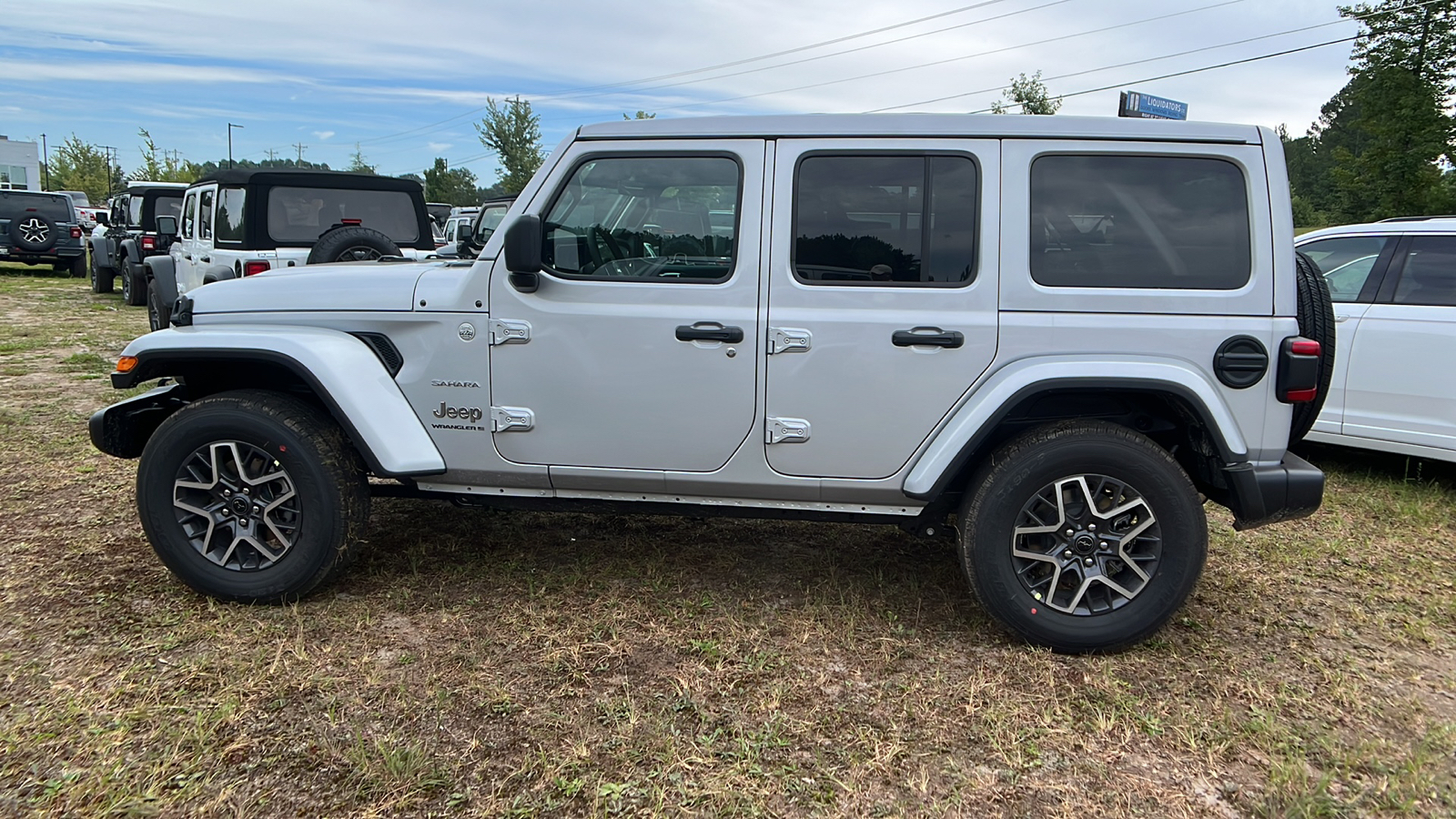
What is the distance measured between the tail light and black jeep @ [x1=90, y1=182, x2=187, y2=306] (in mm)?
12776

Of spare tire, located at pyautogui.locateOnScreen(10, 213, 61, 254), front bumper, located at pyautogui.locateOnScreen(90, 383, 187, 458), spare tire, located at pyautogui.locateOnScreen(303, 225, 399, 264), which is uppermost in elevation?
spare tire, located at pyautogui.locateOnScreen(10, 213, 61, 254)

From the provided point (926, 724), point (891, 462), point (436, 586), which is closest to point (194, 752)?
point (436, 586)

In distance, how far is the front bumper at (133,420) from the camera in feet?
12.0

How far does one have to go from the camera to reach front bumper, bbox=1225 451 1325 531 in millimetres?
3184

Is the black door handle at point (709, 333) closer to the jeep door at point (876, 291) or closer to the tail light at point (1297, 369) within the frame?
the jeep door at point (876, 291)

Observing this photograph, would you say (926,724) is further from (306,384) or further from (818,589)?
(306,384)

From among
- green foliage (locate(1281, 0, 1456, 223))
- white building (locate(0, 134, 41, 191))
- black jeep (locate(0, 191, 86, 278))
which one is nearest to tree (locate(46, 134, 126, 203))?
white building (locate(0, 134, 41, 191))

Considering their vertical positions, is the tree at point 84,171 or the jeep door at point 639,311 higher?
the tree at point 84,171

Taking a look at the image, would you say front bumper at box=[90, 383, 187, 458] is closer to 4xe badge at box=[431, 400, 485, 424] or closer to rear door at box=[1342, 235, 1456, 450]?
4xe badge at box=[431, 400, 485, 424]

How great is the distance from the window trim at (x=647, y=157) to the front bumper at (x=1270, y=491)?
1.94 metres

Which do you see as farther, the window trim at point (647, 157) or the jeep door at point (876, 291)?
the window trim at point (647, 157)

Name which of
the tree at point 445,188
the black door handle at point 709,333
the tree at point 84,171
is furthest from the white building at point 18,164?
the black door handle at point 709,333

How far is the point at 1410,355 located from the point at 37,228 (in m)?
22.7

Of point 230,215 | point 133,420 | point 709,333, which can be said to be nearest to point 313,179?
point 230,215
